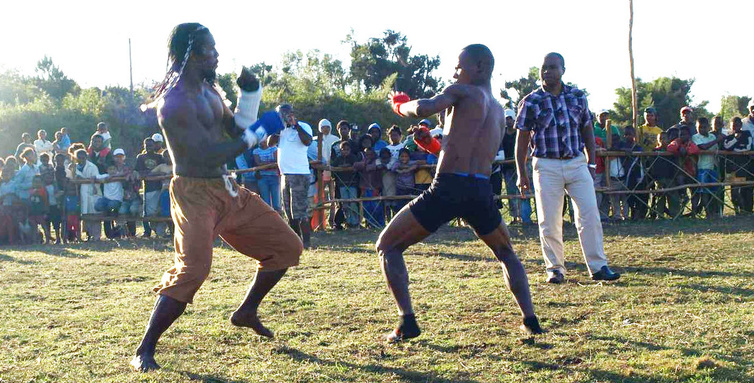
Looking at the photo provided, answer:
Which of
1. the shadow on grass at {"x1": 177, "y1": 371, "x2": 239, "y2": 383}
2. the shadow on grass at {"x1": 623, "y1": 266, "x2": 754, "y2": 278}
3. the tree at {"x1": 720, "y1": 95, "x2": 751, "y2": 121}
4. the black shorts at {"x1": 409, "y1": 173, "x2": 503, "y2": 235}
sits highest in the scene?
the tree at {"x1": 720, "y1": 95, "x2": 751, "y2": 121}

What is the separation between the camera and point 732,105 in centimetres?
3866

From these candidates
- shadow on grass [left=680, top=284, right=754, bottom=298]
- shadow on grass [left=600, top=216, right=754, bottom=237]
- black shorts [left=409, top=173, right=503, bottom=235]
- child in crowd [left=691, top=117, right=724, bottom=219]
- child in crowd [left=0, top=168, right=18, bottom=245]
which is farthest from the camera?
child in crowd [left=0, top=168, right=18, bottom=245]

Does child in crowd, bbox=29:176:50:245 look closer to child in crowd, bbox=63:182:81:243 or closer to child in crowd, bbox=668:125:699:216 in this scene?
child in crowd, bbox=63:182:81:243

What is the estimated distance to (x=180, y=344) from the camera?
5.76 m

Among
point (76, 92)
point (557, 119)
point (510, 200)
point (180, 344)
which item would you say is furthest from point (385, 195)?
point (76, 92)

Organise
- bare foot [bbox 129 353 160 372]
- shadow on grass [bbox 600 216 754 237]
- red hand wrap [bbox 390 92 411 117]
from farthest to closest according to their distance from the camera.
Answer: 1. shadow on grass [bbox 600 216 754 237]
2. red hand wrap [bbox 390 92 411 117]
3. bare foot [bbox 129 353 160 372]

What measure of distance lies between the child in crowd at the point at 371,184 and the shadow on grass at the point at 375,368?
341 inches

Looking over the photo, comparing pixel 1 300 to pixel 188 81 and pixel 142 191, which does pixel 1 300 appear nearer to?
pixel 188 81

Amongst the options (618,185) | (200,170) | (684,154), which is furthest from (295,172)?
(200,170)

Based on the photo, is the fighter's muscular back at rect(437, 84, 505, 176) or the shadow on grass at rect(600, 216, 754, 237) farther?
the shadow on grass at rect(600, 216, 754, 237)

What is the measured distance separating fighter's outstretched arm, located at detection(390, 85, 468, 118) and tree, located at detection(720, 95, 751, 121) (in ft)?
111

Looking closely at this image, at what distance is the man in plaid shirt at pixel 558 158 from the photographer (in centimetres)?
768

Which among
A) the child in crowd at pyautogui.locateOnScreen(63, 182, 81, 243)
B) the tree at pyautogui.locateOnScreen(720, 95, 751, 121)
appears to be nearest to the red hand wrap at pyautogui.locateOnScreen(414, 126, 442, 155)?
the child in crowd at pyautogui.locateOnScreen(63, 182, 81, 243)

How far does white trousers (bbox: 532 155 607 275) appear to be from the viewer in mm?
7758
